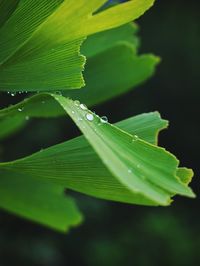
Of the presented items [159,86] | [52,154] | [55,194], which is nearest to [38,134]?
[159,86]

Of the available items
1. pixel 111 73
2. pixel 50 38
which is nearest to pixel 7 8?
pixel 50 38

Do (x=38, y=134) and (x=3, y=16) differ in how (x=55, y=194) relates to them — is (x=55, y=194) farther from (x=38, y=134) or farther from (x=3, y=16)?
(x=38, y=134)

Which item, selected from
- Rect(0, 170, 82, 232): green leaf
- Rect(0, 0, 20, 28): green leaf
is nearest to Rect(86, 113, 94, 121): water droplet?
Rect(0, 0, 20, 28): green leaf

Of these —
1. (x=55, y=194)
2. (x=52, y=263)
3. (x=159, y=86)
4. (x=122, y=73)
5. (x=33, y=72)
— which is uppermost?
(x=33, y=72)

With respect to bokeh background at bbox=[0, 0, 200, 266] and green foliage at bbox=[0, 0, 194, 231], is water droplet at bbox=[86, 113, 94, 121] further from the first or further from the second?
bokeh background at bbox=[0, 0, 200, 266]

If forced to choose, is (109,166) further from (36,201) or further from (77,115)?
(36,201)

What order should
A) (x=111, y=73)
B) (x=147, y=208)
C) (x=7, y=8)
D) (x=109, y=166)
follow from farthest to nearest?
(x=147, y=208) → (x=111, y=73) → (x=7, y=8) → (x=109, y=166)
